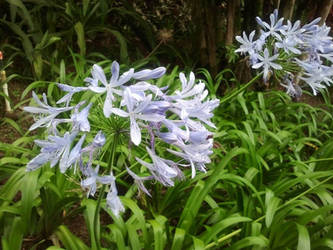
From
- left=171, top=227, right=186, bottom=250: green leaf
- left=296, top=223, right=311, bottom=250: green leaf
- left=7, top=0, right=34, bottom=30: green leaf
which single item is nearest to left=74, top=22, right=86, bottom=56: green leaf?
left=7, top=0, right=34, bottom=30: green leaf

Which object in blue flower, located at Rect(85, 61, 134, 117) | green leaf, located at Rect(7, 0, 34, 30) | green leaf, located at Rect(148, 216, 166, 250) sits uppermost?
blue flower, located at Rect(85, 61, 134, 117)

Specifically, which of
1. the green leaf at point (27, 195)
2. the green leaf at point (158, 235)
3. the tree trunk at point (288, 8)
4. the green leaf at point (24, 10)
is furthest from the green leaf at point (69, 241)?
the tree trunk at point (288, 8)

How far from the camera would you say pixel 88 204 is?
66.4 inches

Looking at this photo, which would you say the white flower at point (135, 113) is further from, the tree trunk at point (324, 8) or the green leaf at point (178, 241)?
the tree trunk at point (324, 8)

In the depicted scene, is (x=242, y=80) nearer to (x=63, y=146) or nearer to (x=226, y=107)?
(x=226, y=107)

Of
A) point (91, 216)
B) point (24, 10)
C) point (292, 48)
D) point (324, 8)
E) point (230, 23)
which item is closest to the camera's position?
point (91, 216)

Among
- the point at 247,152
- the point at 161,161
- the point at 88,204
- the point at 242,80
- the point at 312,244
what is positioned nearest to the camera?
the point at 161,161

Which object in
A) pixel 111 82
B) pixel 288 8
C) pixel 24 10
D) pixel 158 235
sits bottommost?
pixel 158 235

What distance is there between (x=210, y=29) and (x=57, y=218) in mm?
2730

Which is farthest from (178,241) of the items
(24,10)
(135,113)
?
(24,10)

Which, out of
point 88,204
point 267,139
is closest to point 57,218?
point 88,204

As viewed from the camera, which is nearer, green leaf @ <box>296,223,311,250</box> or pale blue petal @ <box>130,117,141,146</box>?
pale blue petal @ <box>130,117,141,146</box>

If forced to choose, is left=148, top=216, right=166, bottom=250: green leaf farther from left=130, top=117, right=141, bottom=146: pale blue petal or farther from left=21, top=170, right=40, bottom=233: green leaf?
left=130, top=117, right=141, bottom=146: pale blue petal

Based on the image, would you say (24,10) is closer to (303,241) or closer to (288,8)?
(288,8)
